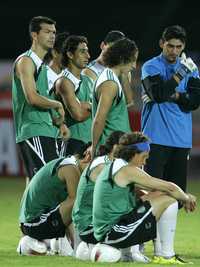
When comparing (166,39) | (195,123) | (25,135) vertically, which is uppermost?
(166,39)

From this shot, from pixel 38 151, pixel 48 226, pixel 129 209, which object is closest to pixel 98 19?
pixel 38 151

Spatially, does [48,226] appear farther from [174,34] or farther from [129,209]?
[174,34]

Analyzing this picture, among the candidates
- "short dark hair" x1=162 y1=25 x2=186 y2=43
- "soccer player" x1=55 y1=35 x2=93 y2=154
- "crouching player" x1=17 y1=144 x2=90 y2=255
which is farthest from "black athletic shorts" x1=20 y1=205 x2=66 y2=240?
"short dark hair" x1=162 y1=25 x2=186 y2=43

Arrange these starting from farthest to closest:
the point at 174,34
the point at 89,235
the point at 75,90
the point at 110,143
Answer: the point at 75,90 → the point at 174,34 → the point at 89,235 → the point at 110,143

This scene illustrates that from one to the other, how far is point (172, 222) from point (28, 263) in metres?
1.16

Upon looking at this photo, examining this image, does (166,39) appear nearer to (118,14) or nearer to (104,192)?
(104,192)

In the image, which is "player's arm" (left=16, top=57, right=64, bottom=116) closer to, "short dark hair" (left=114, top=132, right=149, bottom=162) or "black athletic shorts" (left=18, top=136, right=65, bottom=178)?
"black athletic shorts" (left=18, top=136, right=65, bottom=178)

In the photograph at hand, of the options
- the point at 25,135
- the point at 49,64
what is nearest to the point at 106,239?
the point at 25,135

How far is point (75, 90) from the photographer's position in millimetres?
10609

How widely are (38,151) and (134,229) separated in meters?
1.56

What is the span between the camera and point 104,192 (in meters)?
9.12

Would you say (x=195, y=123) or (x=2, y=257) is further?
(x=195, y=123)

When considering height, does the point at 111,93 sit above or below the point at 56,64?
below

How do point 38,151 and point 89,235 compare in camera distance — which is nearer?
point 89,235
